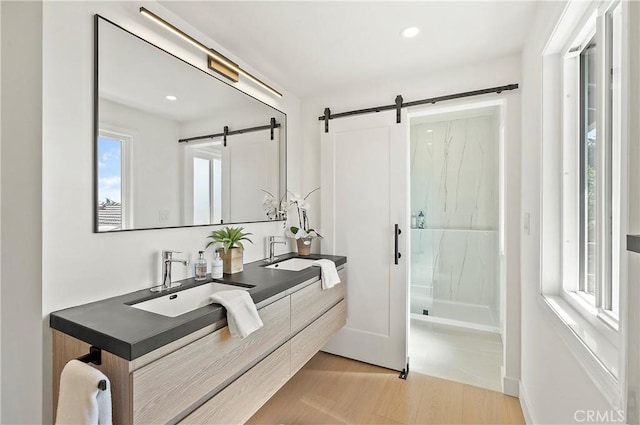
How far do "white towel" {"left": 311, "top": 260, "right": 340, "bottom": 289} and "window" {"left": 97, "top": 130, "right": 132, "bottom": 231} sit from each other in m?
1.24

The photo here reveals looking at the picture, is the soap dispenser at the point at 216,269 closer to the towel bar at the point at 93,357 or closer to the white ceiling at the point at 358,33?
the towel bar at the point at 93,357

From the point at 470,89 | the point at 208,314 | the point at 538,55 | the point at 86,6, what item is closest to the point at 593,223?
the point at 538,55

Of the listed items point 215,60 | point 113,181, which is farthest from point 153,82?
point 113,181

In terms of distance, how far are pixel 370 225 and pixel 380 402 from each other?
1312 mm

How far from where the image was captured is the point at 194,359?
3.77 ft

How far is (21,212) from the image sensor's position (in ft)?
3.95

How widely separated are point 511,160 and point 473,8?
1057 mm

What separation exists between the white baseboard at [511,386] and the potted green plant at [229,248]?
6.74 feet

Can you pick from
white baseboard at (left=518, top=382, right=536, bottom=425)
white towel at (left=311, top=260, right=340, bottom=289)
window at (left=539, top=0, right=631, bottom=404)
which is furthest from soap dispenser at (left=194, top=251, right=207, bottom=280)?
white baseboard at (left=518, top=382, right=536, bottom=425)

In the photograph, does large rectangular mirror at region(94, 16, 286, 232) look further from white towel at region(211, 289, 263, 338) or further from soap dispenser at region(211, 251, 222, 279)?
white towel at region(211, 289, 263, 338)

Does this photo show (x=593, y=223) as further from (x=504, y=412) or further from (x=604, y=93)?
(x=504, y=412)

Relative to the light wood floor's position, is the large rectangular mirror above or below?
above

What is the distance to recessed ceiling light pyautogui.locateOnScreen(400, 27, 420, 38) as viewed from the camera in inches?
71.6

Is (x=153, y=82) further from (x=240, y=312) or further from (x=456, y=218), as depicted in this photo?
(x=456, y=218)
